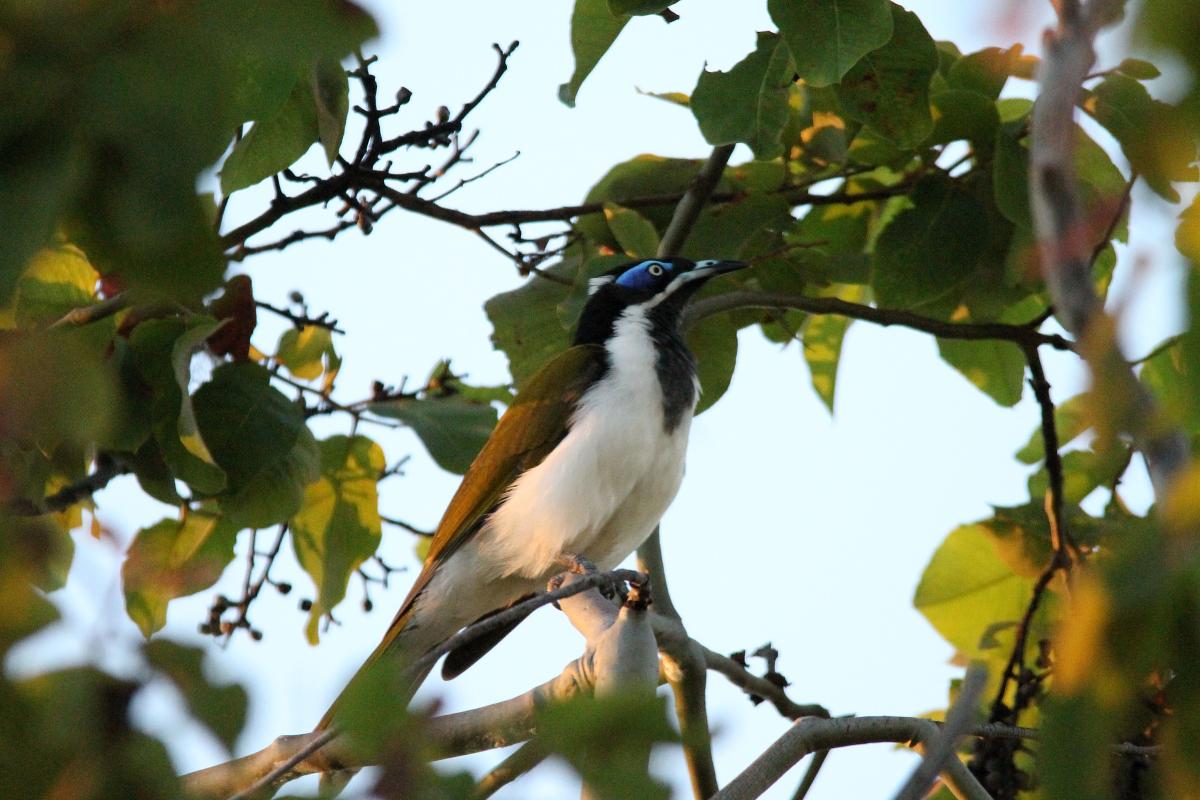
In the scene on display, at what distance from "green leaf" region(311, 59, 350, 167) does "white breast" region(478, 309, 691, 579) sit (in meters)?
1.50

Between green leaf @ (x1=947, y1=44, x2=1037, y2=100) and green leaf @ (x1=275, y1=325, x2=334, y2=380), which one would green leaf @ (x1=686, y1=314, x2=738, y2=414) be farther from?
green leaf @ (x1=275, y1=325, x2=334, y2=380)

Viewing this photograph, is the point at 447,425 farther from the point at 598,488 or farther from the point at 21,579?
the point at 21,579

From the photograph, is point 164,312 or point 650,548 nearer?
point 164,312

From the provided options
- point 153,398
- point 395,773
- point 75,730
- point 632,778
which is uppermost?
point 153,398

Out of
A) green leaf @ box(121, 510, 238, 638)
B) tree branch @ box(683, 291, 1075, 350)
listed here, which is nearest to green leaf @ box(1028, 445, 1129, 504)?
tree branch @ box(683, 291, 1075, 350)

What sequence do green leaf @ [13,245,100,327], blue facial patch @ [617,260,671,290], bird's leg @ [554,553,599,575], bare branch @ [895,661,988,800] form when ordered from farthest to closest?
blue facial patch @ [617,260,671,290] < bird's leg @ [554,553,599,575] < green leaf @ [13,245,100,327] < bare branch @ [895,661,988,800]

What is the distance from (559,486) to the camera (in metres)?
5.32

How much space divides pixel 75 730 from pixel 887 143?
15.3ft

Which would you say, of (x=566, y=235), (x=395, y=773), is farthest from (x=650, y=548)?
(x=395, y=773)

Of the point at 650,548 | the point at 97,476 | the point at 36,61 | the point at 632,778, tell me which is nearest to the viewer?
the point at 36,61

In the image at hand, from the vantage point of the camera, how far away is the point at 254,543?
535 cm

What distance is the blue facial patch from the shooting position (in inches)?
237

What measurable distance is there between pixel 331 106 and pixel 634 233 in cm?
143

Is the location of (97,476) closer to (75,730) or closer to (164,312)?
(164,312)
